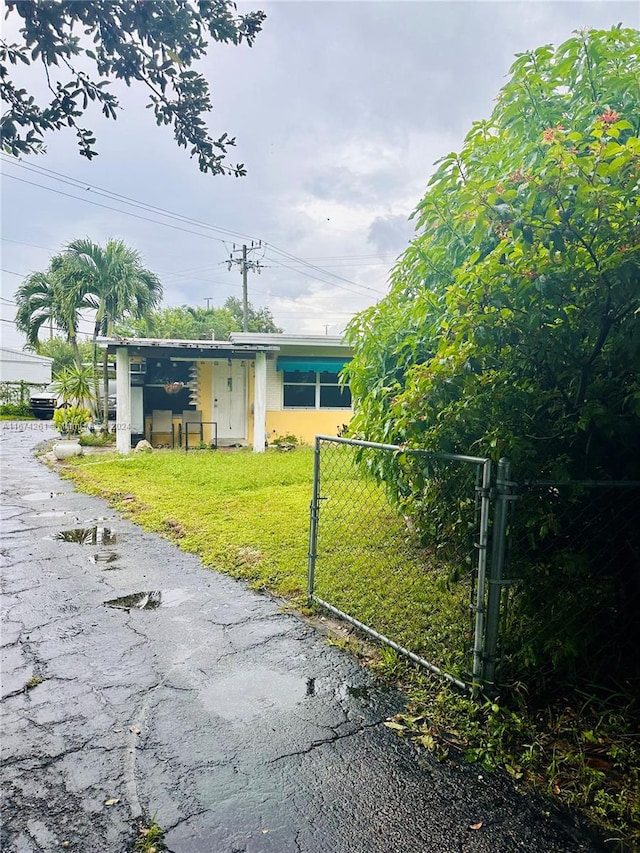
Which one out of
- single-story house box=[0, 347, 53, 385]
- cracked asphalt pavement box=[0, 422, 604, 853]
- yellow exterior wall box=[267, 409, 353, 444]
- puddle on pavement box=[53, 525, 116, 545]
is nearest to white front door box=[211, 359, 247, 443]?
yellow exterior wall box=[267, 409, 353, 444]

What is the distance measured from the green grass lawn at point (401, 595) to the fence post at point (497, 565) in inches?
8.2

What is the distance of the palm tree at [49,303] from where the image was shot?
14383mm

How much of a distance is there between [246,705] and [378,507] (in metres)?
4.55

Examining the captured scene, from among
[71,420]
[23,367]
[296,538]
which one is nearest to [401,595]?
[296,538]

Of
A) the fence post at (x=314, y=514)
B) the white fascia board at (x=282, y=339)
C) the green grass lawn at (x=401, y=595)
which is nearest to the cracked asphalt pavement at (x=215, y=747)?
the green grass lawn at (x=401, y=595)

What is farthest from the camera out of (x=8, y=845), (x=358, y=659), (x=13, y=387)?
(x=13, y=387)

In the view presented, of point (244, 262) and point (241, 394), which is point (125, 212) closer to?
point (244, 262)

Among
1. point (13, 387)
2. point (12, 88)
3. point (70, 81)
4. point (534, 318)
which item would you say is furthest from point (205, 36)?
point (13, 387)

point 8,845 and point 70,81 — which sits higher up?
point 70,81

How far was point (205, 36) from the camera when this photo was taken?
2072 millimetres

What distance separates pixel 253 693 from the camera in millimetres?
2820

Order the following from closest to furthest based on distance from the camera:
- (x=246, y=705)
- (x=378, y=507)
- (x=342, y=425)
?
(x=246, y=705), (x=378, y=507), (x=342, y=425)

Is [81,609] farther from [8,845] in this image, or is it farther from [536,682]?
[536,682]

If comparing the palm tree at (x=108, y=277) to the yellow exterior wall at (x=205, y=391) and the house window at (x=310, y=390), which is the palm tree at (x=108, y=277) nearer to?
the yellow exterior wall at (x=205, y=391)
